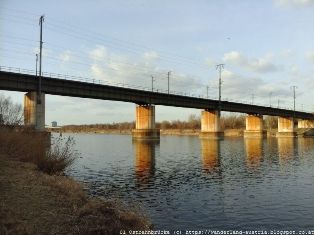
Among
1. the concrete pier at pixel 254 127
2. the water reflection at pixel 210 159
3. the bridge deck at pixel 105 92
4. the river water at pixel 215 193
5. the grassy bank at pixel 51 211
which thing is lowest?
the river water at pixel 215 193

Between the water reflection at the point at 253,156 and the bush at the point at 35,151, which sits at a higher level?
the bush at the point at 35,151

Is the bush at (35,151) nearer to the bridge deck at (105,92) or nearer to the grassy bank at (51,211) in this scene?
the grassy bank at (51,211)

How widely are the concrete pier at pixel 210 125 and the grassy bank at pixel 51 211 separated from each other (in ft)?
327

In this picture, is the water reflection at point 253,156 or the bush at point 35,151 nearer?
the bush at point 35,151

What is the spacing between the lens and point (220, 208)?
60.7 ft

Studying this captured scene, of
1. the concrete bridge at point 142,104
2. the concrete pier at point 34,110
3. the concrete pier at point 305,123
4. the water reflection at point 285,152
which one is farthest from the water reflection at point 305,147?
the concrete pier at point 305,123

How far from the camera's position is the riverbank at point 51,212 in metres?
11.1

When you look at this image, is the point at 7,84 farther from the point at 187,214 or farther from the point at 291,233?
the point at 291,233

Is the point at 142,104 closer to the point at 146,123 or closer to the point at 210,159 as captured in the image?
the point at 146,123

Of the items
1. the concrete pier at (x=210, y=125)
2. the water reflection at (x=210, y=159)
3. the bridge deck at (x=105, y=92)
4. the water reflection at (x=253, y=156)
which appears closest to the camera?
the water reflection at (x=210, y=159)

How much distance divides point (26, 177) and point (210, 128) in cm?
10230

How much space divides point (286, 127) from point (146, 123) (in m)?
74.6

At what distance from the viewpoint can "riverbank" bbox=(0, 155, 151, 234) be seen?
36.3ft

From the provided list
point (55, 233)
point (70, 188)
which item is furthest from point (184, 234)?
point (70, 188)
